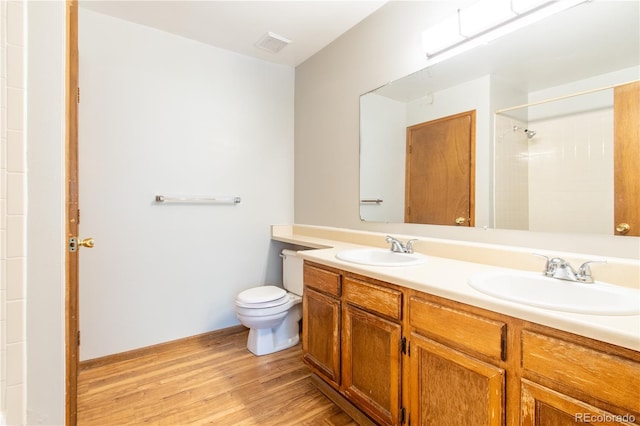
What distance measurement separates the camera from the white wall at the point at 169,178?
1963 mm

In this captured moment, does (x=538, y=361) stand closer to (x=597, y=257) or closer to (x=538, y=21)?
(x=597, y=257)

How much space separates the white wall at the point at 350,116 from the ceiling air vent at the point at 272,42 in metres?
0.32

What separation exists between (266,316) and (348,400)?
2.59 ft

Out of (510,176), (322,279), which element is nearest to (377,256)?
(322,279)

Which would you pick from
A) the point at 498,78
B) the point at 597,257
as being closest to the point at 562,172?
the point at 597,257

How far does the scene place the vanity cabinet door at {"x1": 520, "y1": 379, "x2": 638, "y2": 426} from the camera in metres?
0.69

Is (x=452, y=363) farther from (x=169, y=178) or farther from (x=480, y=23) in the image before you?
(x=169, y=178)

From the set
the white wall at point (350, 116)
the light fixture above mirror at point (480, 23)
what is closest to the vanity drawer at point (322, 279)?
the white wall at point (350, 116)

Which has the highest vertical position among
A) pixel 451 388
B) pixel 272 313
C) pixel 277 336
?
pixel 451 388

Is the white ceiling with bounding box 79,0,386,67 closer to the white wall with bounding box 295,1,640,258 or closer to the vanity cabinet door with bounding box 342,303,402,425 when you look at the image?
A: the white wall with bounding box 295,1,640,258

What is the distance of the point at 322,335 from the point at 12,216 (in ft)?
4.42

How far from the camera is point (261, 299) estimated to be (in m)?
2.06

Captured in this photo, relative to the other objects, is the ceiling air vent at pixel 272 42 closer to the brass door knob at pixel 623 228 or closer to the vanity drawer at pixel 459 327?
the vanity drawer at pixel 459 327

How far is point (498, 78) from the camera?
1406 mm
